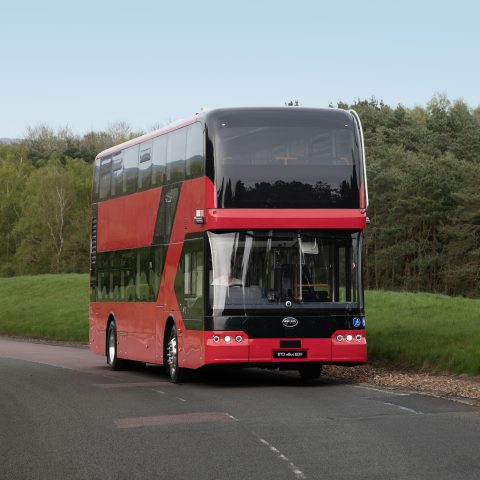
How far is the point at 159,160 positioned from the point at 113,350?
5.95 m

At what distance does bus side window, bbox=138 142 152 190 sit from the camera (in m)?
24.9

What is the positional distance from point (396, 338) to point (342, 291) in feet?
18.9

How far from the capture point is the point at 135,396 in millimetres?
20203

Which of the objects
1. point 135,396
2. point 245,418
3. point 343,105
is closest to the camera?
point 245,418

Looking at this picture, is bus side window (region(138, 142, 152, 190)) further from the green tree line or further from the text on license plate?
the green tree line

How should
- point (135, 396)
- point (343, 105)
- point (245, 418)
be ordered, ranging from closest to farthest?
point (245, 418) < point (135, 396) < point (343, 105)

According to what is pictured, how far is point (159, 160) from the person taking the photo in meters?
24.2

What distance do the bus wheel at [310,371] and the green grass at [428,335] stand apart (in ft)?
6.46

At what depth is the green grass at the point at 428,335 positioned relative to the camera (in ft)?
75.4

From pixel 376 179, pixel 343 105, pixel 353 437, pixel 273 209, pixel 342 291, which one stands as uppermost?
pixel 343 105

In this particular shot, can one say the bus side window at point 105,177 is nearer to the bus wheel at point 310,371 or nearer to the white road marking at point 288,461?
the bus wheel at point 310,371

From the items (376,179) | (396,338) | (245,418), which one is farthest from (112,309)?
(376,179)

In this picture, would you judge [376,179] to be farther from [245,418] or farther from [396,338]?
[245,418]

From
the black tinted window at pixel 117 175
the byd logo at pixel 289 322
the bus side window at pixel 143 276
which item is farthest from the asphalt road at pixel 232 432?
the black tinted window at pixel 117 175
